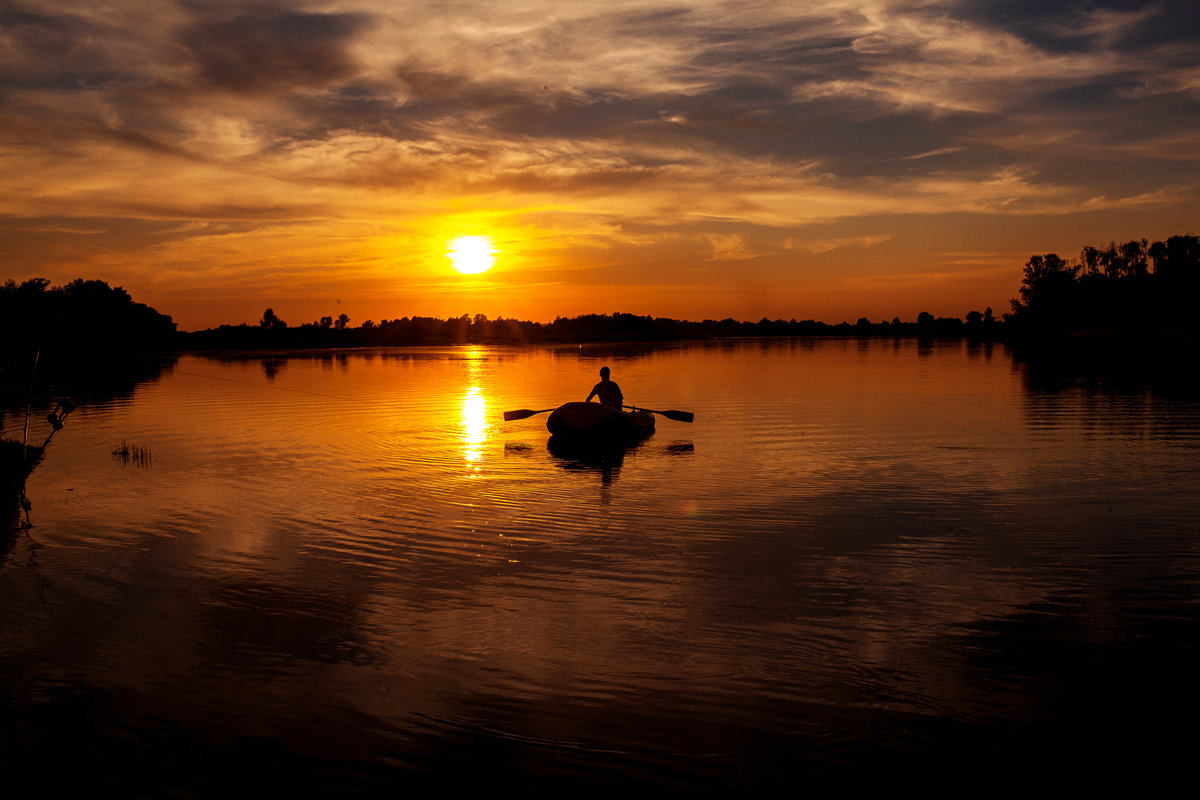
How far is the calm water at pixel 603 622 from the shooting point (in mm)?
7367

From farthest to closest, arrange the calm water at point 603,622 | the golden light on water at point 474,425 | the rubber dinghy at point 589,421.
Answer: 1. the rubber dinghy at point 589,421
2. the golden light on water at point 474,425
3. the calm water at point 603,622

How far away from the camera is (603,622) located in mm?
10641

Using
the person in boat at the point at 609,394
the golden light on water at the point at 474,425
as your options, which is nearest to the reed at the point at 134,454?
the golden light on water at the point at 474,425

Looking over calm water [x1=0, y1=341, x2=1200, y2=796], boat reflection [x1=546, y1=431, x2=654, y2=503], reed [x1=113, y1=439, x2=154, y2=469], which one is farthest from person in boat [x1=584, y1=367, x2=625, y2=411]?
reed [x1=113, y1=439, x2=154, y2=469]

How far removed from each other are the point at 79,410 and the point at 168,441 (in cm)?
1513

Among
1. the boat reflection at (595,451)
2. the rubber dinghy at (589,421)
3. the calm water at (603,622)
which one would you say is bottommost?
the calm water at (603,622)

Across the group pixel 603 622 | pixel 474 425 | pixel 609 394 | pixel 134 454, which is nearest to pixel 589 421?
pixel 609 394

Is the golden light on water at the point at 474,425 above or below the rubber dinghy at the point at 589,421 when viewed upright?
below

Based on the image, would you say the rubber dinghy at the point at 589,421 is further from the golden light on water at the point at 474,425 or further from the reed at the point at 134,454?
the reed at the point at 134,454

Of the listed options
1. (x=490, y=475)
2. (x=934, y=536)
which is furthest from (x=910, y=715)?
(x=490, y=475)

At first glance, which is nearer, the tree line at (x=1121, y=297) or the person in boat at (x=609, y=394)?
the person in boat at (x=609, y=394)

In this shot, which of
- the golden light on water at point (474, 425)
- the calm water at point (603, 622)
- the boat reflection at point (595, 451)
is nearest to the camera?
the calm water at point (603, 622)

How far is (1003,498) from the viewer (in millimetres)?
18266

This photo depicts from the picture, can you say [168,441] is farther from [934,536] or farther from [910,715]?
[910,715]
